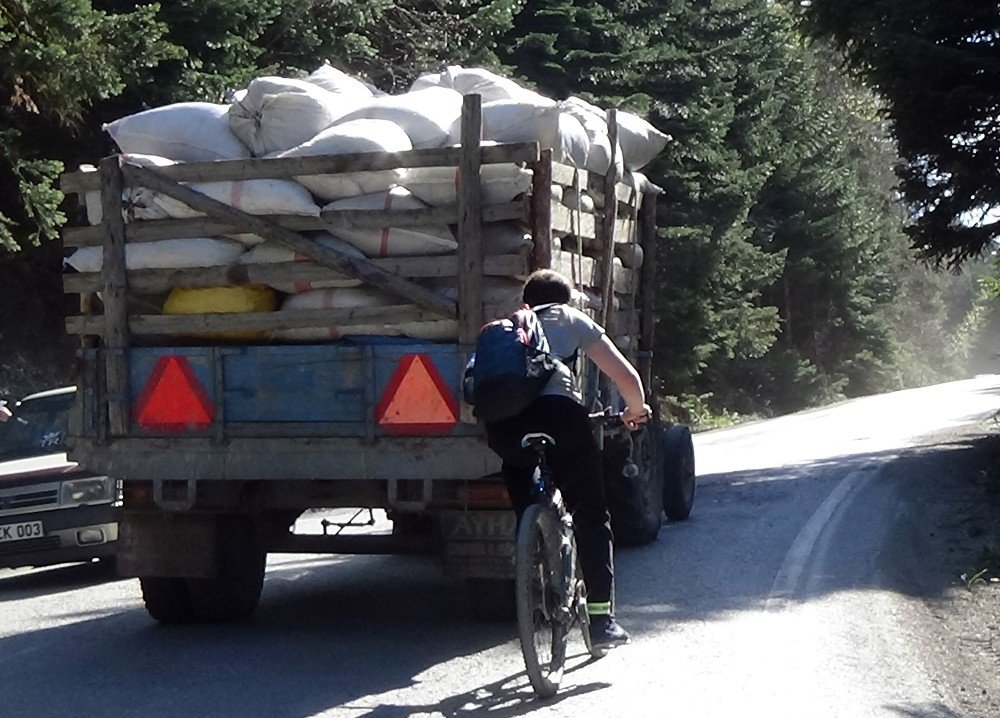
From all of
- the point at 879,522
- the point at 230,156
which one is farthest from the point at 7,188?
the point at 879,522

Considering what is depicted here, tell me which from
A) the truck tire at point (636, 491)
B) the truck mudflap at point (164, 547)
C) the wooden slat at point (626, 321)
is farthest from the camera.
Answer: the truck tire at point (636, 491)

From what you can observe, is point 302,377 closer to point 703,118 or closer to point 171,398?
point 171,398

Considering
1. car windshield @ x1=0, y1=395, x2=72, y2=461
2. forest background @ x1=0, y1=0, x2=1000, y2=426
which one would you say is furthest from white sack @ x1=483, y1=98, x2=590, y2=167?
forest background @ x1=0, y1=0, x2=1000, y2=426

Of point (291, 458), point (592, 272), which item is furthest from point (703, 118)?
point (291, 458)

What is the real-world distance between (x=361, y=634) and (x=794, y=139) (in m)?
36.7

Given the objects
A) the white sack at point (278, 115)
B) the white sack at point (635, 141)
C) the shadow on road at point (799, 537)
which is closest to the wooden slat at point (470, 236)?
the white sack at point (278, 115)

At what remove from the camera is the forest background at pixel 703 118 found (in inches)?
578

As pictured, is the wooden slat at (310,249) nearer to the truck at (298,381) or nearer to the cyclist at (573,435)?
the truck at (298,381)

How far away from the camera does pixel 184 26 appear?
16.0m

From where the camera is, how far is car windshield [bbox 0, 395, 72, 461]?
41.1 ft

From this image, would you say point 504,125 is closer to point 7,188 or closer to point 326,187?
point 326,187

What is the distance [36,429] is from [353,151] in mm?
6066

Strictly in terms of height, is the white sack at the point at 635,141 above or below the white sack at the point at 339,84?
below

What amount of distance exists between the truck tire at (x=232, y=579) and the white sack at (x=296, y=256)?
4.77 ft
